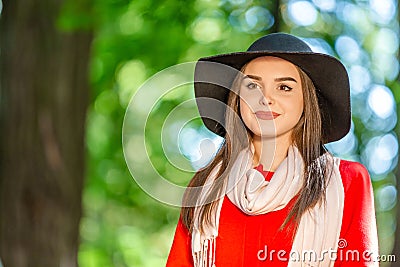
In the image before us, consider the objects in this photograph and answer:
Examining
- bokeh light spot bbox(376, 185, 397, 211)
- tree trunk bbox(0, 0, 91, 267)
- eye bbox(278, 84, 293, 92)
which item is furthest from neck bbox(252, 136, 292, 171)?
bokeh light spot bbox(376, 185, 397, 211)

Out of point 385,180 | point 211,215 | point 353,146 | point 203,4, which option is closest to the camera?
point 211,215

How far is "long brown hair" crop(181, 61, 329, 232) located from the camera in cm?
159

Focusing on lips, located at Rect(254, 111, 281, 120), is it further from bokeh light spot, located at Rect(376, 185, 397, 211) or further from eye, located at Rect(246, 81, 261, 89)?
bokeh light spot, located at Rect(376, 185, 397, 211)

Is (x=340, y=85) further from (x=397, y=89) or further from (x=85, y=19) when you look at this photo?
(x=397, y=89)

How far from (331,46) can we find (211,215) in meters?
3.13

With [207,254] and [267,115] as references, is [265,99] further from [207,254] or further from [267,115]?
[207,254]

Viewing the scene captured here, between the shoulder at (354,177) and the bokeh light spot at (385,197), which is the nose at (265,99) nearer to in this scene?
the shoulder at (354,177)

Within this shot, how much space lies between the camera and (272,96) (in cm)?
164

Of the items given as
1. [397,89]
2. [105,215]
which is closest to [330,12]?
[397,89]

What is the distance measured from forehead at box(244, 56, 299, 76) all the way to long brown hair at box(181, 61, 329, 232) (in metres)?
0.02

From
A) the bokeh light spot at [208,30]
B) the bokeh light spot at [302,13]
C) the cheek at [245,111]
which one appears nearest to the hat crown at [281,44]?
the cheek at [245,111]

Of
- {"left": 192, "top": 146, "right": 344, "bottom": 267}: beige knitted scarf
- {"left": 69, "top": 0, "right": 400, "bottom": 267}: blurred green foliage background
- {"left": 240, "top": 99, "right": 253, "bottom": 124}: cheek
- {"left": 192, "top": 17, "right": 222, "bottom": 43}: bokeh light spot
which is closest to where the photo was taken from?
{"left": 192, "top": 146, "right": 344, "bottom": 267}: beige knitted scarf

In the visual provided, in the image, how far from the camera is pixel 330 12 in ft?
15.2

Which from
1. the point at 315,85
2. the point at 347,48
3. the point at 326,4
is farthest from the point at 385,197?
the point at 315,85
